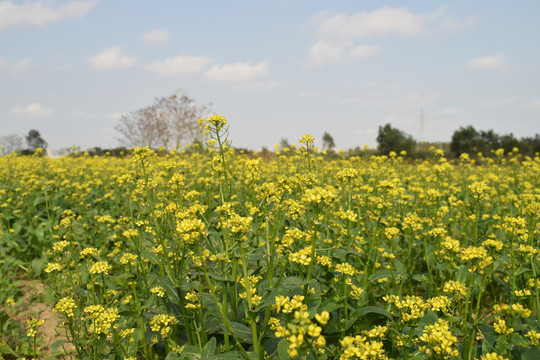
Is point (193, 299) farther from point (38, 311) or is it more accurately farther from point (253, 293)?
point (38, 311)

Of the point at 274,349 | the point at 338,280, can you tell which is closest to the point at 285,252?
the point at 338,280

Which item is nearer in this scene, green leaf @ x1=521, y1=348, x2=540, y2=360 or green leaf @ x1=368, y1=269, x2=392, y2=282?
green leaf @ x1=521, y1=348, x2=540, y2=360

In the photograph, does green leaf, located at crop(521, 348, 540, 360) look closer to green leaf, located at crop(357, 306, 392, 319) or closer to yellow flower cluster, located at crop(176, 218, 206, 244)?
green leaf, located at crop(357, 306, 392, 319)

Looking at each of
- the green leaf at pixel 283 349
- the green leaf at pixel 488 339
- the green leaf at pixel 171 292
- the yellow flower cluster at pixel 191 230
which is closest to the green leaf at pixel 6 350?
the green leaf at pixel 171 292

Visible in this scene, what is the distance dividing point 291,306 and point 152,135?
38608 mm

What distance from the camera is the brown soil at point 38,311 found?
4.17 metres

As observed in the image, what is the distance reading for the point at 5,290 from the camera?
4.83 metres

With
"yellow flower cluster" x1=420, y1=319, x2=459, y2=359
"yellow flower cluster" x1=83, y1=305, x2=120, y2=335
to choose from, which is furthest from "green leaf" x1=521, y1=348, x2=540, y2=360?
"yellow flower cluster" x1=83, y1=305, x2=120, y2=335

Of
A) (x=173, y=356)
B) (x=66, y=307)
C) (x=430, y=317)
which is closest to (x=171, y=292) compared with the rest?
(x=173, y=356)

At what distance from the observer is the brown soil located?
417 centimetres

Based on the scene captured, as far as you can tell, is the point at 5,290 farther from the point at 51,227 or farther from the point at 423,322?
the point at 423,322

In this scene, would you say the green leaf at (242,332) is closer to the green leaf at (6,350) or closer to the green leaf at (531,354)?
the green leaf at (531,354)

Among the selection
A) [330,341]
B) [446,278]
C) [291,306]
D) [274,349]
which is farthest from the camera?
[446,278]

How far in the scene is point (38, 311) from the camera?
466 centimetres
